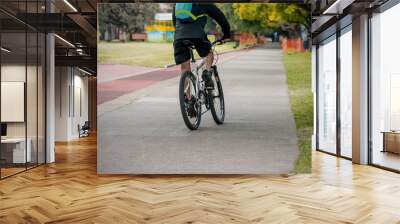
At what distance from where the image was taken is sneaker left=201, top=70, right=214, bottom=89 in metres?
7.92

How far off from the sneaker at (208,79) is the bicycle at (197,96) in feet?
0.14

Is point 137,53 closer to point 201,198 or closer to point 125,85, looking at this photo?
point 125,85

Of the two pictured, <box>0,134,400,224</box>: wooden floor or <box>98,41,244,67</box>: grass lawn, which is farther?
<box>98,41,244,67</box>: grass lawn

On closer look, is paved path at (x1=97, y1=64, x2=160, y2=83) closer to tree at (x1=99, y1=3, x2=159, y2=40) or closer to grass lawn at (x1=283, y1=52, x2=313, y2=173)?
tree at (x1=99, y1=3, x2=159, y2=40)

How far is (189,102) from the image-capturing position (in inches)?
307

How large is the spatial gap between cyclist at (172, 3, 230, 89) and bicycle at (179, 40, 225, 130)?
0.08 meters

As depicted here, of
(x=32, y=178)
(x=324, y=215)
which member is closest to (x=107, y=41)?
(x=32, y=178)

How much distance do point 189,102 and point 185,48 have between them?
817 mm

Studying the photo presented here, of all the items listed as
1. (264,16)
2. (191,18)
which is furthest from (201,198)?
(264,16)

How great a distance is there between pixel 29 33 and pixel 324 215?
19.3 feet

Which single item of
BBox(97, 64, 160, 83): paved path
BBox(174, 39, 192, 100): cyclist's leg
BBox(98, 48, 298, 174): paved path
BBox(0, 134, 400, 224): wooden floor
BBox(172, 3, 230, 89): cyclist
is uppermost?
BBox(172, 3, 230, 89): cyclist

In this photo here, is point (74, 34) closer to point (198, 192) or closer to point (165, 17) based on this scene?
point (165, 17)

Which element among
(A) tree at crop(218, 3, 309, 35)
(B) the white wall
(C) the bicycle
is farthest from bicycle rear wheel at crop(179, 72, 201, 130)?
(B) the white wall

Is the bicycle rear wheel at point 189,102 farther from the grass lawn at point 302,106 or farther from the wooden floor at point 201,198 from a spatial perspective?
the grass lawn at point 302,106
